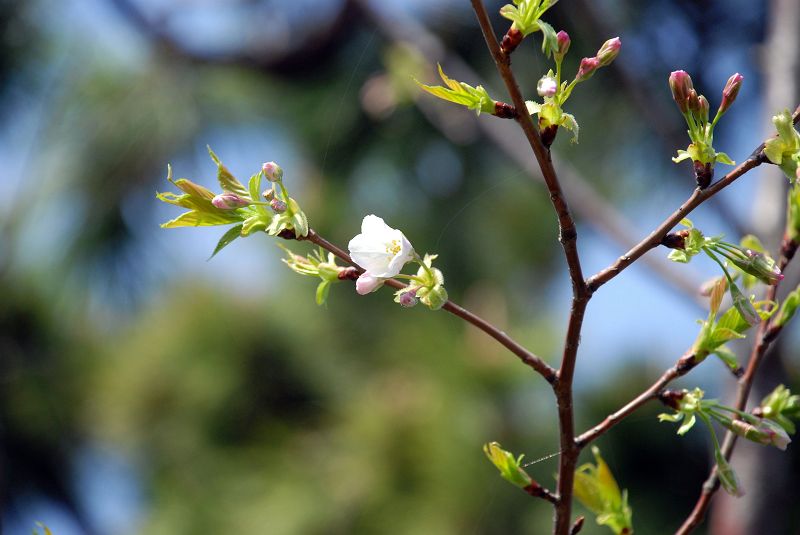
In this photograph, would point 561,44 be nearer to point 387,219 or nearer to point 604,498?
point 604,498

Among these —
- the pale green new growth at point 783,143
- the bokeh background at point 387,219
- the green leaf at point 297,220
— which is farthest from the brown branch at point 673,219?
the bokeh background at point 387,219

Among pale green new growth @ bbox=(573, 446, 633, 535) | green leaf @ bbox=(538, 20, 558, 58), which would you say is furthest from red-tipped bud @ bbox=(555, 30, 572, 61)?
pale green new growth @ bbox=(573, 446, 633, 535)

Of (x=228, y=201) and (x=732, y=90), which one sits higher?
(x=732, y=90)

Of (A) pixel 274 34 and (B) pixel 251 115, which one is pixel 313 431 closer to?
(B) pixel 251 115

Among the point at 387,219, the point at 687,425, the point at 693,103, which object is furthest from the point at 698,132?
the point at 387,219

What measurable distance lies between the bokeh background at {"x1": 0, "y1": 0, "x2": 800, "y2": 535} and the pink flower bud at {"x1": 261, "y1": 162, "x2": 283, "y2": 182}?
773 mm

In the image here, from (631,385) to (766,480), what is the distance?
1109 mm

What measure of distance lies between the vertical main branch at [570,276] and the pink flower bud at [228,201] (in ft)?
0.36

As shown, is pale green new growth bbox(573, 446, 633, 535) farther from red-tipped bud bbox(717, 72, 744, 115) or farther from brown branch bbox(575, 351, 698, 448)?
red-tipped bud bbox(717, 72, 744, 115)

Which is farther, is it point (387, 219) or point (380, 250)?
point (387, 219)

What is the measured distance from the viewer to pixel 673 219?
32 cm

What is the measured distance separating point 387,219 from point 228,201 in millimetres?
1944

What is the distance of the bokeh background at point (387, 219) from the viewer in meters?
1.42

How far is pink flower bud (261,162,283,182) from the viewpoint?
337 mm
